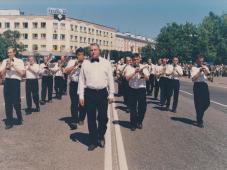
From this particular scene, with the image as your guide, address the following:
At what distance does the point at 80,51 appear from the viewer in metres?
10.5

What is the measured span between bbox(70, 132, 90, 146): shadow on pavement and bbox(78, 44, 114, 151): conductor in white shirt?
479mm

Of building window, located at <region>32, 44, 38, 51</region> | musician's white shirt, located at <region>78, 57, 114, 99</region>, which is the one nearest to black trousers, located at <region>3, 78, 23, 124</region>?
musician's white shirt, located at <region>78, 57, 114, 99</region>

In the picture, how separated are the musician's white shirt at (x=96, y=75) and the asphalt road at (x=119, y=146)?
127cm

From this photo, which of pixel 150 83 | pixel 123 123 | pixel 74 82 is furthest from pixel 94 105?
pixel 150 83

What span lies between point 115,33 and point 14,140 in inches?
5484

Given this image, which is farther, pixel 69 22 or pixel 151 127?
pixel 69 22

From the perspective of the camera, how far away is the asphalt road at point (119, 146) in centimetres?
686

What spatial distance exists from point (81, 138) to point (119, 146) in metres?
1.14

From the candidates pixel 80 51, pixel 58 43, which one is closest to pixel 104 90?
pixel 80 51

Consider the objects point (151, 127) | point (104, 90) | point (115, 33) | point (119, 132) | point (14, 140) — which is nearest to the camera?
point (104, 90)

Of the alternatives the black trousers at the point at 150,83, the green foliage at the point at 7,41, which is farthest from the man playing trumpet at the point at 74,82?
the green foliage at the point at 7,41

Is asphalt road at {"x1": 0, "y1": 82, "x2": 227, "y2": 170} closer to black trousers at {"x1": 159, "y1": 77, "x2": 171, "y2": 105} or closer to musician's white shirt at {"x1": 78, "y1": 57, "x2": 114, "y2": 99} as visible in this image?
musician's white shirt at {"x1": 78, "y1": 57, "x2": 114, "y2": 99}

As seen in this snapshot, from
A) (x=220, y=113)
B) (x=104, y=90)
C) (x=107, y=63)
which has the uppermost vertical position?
(x=107, y=63)

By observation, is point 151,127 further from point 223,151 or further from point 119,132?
point 223,151
